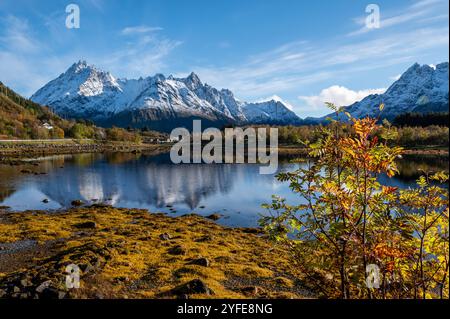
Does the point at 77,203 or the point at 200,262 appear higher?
the point at 200,262

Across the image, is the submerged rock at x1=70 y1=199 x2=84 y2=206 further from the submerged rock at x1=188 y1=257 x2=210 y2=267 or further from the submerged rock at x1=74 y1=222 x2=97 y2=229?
the submerged rock at x1=188 y1=257 x2=210 y2=267

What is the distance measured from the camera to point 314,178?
8430mm

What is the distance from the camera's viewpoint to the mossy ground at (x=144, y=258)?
59.2ft

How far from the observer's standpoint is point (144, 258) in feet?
78.1

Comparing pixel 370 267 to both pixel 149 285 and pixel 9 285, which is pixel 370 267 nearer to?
pixel 149 285

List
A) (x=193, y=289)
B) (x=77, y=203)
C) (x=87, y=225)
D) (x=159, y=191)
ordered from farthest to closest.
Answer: (x=159, y=191), (x=77, y=203), (x=87, y=225), (x=193, y=289)

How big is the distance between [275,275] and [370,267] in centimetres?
1558

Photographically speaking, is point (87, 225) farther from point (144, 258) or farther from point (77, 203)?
point (77, 203)

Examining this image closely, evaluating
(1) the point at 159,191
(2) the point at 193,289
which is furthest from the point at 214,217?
(2) the point at 193,289

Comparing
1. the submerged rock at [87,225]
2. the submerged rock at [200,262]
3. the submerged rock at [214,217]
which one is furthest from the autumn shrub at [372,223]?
the submerged rock at [214,217]

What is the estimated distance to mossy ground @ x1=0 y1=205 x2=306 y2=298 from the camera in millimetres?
18047

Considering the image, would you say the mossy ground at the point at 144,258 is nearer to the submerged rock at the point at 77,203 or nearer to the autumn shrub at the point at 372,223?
the autumn shrub at the point at 372,223

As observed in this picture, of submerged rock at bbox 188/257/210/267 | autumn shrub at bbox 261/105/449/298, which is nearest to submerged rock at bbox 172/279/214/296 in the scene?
submerged rock at bbox 188/257/210/267
